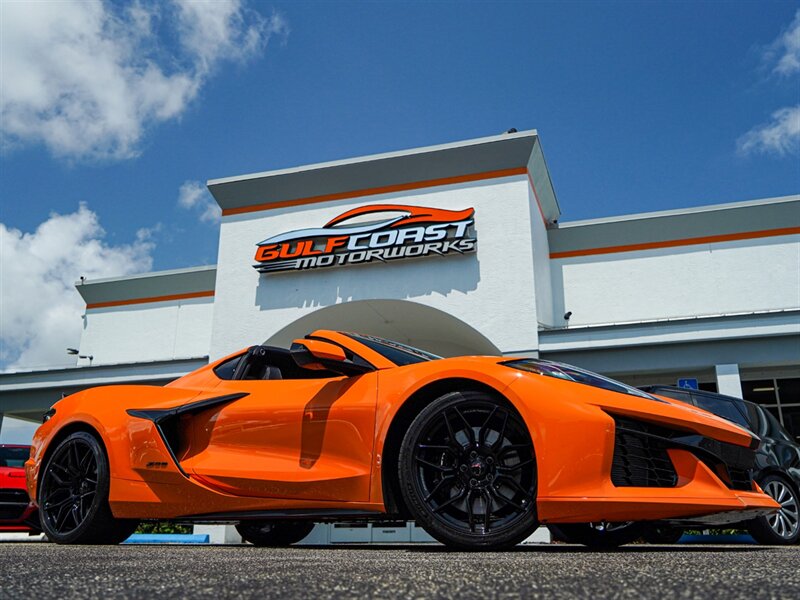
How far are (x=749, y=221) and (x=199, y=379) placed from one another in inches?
509

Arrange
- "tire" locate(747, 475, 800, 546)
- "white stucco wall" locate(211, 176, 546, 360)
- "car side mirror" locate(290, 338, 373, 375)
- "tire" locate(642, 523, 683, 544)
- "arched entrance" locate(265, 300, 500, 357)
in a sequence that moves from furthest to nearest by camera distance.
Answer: "arched entrance" locate(265, 300, 500, 357) → "white stucco wall" locate(211, 176, 546, 360) → "tire" locate(642, 523, 683, 544) → "tire" locate(747, 475, 800, 546) → "car side mirror" locate(290, 338, 373, 375)

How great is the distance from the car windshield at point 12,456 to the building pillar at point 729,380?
10.7 m

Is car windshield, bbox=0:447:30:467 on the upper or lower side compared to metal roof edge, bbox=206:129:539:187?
lower

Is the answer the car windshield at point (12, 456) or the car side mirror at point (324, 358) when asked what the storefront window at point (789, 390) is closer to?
the car side mirror at point (324, 358)

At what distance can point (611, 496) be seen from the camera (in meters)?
2.82

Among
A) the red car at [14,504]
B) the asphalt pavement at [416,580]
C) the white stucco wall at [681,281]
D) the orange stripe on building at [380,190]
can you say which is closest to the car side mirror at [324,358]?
the asphalt pavement at [416,580]

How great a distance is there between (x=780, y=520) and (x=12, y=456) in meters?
9.41

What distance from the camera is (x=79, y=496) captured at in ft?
14.0

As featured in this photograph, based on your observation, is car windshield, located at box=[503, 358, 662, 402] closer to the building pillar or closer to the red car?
the red car

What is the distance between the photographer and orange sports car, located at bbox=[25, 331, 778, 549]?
2906mm

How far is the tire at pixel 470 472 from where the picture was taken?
2953 mm

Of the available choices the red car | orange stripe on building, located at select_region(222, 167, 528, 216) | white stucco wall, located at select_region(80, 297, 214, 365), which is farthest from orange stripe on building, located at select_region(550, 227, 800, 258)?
the red car

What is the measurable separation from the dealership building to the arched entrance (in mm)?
51

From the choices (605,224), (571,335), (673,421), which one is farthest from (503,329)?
(673,421)
